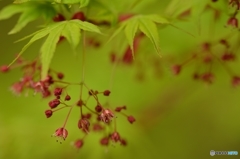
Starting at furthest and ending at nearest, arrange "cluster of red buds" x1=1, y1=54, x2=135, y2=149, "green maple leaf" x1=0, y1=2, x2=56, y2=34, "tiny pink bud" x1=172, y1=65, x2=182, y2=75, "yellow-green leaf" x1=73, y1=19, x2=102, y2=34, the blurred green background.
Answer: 1. the blurred green background
2. "tiny pink bud" x1=172, y1=65, x2=182, y2=75
3. "green maple leaf" x1=0, y1=2, x2=56, y2=34
4. "cluster of red buds" x1=1, y1=54, x2=135, y2=149
5. "yellow-green leaf" x1=73, y1=19, x2=102, y2=34

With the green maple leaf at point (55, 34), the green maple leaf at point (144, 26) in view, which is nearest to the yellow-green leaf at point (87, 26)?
the green maple leaf at point (55, 34)

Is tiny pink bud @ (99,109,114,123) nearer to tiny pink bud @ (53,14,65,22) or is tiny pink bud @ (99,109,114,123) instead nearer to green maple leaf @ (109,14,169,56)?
green maple leaf @ (109,14,169,56)

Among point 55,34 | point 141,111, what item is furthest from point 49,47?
point 141,111

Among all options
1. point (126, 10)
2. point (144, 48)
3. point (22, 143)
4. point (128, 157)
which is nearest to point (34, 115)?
point (22, 143)

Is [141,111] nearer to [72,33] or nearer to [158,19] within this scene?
[158,19]

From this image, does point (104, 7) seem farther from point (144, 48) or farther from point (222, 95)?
point (222, 95)

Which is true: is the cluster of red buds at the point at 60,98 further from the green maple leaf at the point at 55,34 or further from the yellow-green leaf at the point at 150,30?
the yellow-green leaf at the point at 150,30

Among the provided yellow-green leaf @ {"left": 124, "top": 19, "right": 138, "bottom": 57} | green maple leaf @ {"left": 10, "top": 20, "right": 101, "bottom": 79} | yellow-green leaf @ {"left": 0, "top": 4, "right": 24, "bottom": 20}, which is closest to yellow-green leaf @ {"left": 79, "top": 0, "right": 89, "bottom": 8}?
green maple leaf @ {"left": 10, "top": 20, "right": 101, "bottom": 79}

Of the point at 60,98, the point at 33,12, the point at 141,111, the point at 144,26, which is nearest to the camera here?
the point at 144,26
